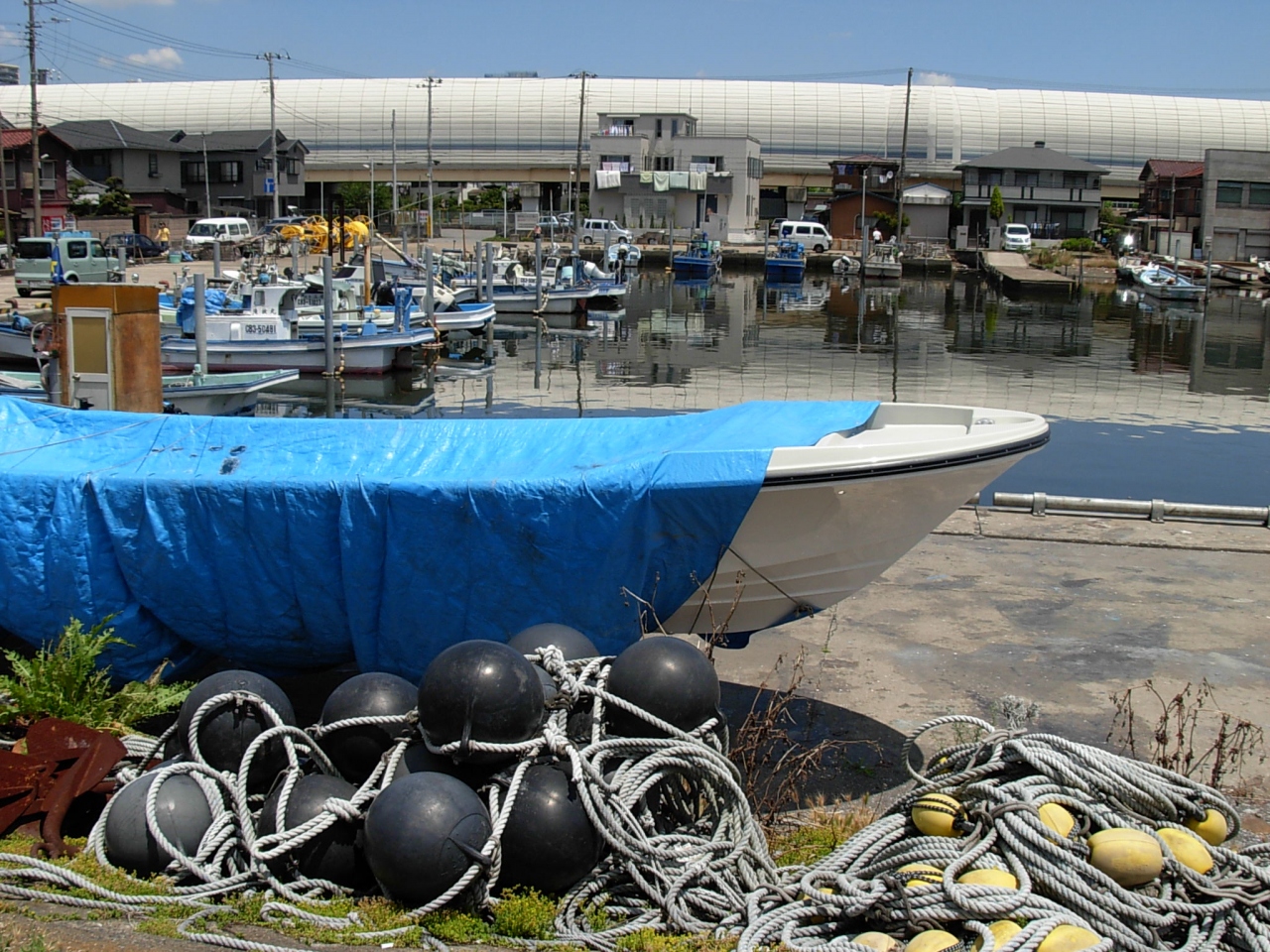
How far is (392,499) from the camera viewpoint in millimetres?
6578

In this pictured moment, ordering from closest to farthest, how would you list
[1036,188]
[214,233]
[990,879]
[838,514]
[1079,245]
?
[990,879], [838,514], [214,233], [1079,245], [1036,188]

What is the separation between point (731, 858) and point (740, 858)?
49 millimetres

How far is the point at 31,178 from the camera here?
6369 cm

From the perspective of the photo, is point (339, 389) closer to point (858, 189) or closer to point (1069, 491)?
point (1069, 491)

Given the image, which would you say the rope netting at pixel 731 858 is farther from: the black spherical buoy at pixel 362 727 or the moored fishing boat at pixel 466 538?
the moored fishing boat at pixel 466 538

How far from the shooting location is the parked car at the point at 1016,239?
256 ft

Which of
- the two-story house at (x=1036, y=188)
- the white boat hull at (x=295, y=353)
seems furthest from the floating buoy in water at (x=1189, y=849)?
the two-story house at (x=1036, y=188)

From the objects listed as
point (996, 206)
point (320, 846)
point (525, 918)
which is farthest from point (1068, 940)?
point (996, 206)

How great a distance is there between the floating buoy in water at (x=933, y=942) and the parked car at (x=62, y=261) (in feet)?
129

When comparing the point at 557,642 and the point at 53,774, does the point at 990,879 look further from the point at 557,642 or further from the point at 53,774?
the point at 53,774

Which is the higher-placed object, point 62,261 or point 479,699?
point 62,261

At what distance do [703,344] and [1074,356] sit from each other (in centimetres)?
1142

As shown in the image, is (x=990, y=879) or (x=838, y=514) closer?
(x=990, y=879)

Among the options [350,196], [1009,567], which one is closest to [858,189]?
[350,196]
